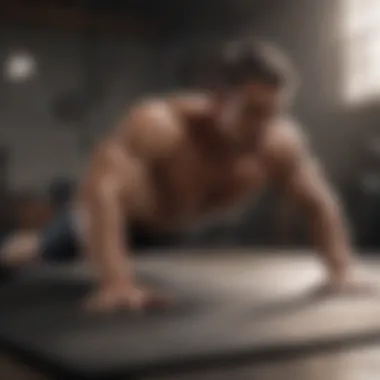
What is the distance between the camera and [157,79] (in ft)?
2.58

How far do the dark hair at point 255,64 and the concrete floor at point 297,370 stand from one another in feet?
1.07

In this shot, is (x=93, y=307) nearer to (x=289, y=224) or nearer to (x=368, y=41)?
(x=289, y=224)

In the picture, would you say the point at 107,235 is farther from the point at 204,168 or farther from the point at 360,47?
the point at 360,47

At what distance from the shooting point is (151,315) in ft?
2.20

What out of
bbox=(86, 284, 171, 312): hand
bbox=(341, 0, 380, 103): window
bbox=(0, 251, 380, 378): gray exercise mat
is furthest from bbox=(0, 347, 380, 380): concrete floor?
bbox=(341, 0, 380, 103): window

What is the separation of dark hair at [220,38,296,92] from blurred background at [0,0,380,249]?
1 cm

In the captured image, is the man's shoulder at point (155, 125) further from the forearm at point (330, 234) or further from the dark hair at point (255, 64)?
the forearm at point (330, 234)

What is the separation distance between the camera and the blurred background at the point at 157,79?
728mm

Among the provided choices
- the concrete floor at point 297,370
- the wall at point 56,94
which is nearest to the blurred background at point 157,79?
the wall at point 56,94

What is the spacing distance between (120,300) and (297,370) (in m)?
0.22

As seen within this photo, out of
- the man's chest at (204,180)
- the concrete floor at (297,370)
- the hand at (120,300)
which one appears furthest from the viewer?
the man's chest at (204,180)

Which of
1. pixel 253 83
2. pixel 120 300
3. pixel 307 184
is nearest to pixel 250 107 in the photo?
pixel 253 83

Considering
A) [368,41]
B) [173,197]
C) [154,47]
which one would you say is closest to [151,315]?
[173,197]

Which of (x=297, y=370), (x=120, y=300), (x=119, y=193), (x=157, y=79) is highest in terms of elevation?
(x=157, y=79)
